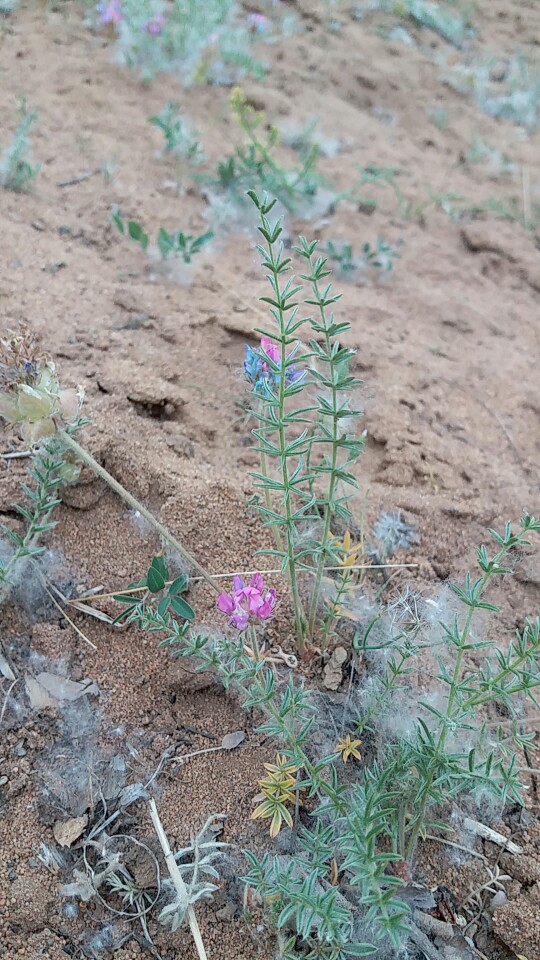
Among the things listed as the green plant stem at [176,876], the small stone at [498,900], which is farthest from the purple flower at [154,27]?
the small stone at [498,900]

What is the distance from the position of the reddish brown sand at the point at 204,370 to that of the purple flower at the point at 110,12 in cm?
12

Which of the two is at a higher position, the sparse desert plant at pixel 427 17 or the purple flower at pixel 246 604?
the sparse desert plant at pixel 427 17

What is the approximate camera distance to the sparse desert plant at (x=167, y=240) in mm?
2889

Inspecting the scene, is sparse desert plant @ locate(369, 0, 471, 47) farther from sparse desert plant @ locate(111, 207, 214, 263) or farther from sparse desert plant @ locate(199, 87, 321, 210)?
sparse desert plant @ locate(111, 207, 214, 263)

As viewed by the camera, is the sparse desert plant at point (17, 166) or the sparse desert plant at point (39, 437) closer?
the sparse desert plant at point (39, 437)

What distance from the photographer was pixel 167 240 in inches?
114

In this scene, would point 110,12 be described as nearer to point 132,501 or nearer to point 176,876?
point 132,501

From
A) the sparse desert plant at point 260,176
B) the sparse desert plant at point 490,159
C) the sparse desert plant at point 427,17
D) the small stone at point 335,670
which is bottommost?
the small stone at point 335,670

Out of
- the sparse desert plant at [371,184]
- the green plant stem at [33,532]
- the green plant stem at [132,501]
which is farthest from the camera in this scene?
the sparse desert plant at [371,184]

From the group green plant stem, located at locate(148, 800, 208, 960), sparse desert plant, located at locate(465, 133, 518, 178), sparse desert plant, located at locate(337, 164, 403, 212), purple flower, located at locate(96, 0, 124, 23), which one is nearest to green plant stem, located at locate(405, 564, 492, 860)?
green plant stem, located at locate(148, 800, 208, 960)

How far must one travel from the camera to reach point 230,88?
4.06 meters

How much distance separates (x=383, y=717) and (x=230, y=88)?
3542 millimetres

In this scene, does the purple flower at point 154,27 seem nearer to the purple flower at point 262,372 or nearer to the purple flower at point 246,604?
the purple flower at point 262,372

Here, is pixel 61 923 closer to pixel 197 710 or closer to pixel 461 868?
pixel 197 710
